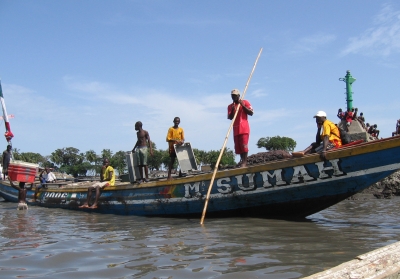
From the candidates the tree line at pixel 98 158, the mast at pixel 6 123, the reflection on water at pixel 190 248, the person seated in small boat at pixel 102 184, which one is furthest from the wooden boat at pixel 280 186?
the tree line at pixel 98 158

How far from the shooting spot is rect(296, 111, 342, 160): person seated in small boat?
582cm

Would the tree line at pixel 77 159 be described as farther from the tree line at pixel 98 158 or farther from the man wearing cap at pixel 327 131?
the man wearing cap at pixel 327 131

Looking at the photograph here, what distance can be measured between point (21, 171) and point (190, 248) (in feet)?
26.0

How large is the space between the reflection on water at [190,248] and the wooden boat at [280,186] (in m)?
0.34

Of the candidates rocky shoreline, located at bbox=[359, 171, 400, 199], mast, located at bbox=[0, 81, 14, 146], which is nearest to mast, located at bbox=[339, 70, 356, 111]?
rocky shoreline, located at bbox=[359, 171, 400, 199]

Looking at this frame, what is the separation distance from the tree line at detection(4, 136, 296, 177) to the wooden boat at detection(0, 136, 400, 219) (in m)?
49.6

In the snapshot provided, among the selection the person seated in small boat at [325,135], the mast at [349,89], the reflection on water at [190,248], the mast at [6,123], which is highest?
the mast at [349,89]

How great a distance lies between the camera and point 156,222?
671 cm

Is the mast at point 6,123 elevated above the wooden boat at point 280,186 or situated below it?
above

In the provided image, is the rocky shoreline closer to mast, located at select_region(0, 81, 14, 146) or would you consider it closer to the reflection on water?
the reflection on water

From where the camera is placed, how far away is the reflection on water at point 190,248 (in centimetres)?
332

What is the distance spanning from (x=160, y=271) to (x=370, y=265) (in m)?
1.76

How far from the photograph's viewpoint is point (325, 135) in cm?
581

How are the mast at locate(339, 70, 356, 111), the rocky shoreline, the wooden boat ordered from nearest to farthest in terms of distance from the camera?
the wooden boat < the rocky shoreline < the mast at locate(339, 70, 356, 111)
